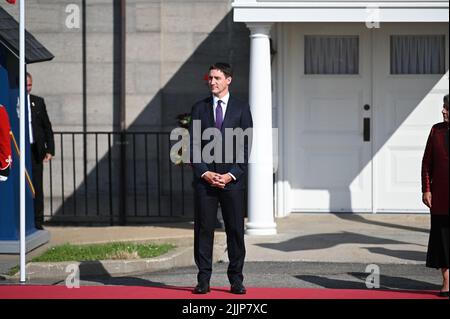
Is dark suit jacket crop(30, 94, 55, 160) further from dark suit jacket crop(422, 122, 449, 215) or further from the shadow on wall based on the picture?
dark suit jacket crop(422, 122, 449, 215)

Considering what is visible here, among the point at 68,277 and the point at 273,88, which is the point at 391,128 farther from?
the point at 68,277

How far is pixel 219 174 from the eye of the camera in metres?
8.48

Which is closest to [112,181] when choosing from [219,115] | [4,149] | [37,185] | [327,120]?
[37,185]

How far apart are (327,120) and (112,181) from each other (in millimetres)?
3054

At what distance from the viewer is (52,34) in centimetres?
1383

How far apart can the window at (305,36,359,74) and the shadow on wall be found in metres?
0.87

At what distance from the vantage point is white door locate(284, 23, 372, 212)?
13500 millimetres

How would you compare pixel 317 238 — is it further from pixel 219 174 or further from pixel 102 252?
pixel 219 174

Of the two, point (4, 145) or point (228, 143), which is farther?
point (4, 145)

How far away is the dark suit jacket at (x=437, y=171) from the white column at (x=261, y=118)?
360 centimetres

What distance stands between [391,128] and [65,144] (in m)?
4.46

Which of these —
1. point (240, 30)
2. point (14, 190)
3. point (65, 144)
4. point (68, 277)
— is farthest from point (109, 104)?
point (68, 277)

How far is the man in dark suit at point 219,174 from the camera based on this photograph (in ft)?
27.7

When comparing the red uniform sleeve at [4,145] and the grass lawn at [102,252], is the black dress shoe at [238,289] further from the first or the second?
the red uniform sleeve at [4,145]
